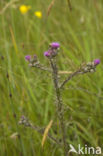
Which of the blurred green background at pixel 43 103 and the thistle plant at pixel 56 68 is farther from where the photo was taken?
the blurred green background at pixel 43 103

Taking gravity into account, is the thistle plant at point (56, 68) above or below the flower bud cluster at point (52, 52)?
below

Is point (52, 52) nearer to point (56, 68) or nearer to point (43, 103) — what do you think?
point (56, 68)

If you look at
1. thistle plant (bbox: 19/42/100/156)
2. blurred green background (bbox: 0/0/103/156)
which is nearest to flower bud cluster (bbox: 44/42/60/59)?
thistle plant (bbox: 19/42/100/156)

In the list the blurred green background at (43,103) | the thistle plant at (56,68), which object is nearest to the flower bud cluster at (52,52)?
the thistle plant at (56,68)

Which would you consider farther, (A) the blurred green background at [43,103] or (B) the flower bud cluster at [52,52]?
(A) the blurred green background at [43,103]

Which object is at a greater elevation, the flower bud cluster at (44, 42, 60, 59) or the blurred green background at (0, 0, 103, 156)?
the flower bud cluster at (44, 42, 60, 59)

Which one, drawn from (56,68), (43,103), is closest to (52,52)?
(56,68)

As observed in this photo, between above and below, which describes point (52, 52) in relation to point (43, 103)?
above

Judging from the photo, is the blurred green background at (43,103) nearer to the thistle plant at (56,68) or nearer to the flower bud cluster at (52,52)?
the thistle plant at (56,68)

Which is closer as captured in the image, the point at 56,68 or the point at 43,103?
the point at 56,68

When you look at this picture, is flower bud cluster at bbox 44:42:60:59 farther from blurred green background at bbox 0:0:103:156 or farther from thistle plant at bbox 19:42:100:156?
blurred green background at bbox 0:0:103:156

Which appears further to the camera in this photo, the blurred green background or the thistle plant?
the blurred green background

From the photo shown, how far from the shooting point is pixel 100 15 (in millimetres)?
2848

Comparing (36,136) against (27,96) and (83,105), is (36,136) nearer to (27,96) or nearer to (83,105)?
(27,96)
